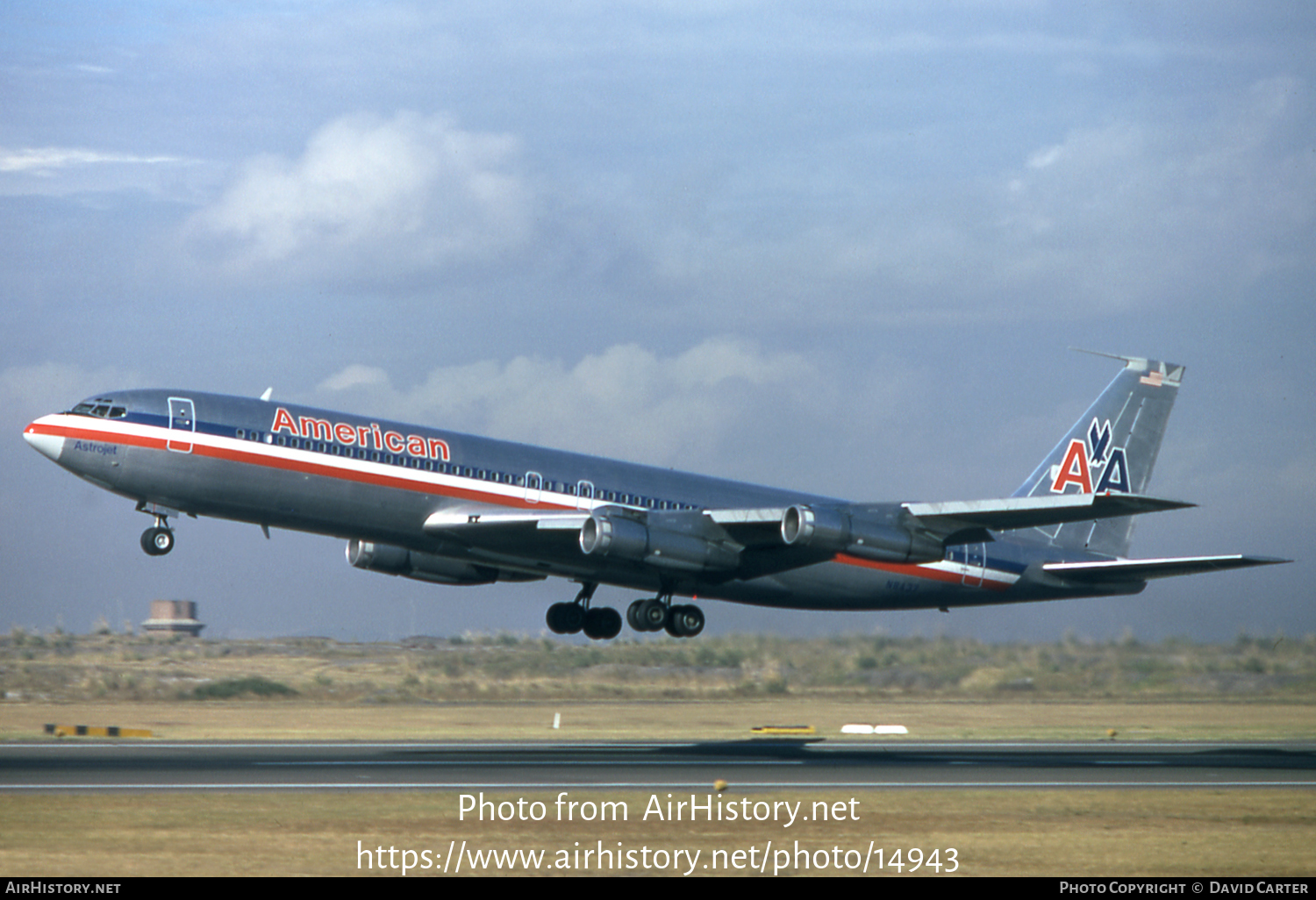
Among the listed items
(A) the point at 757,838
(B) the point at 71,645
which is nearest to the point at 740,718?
(A) the point at 757,838

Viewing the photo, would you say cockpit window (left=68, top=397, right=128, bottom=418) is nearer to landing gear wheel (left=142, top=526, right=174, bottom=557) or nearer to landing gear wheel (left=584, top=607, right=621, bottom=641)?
landing gear wheel (left=142, top=526, right=174, bottom=557)

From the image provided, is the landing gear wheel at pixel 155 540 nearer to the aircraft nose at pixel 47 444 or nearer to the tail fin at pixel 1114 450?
the aircraft nose at pixel 47 444

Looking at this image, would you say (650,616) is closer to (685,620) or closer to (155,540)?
(685,620)

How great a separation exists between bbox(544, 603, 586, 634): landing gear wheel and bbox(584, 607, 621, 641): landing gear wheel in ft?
0.73

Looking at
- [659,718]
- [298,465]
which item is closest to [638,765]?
[298,465]

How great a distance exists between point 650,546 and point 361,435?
7.98 m

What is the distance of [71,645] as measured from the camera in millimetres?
82500

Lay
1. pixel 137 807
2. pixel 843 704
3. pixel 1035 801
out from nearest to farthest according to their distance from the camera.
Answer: pixel 137 807, pixel 1035 801, pixel 843 704

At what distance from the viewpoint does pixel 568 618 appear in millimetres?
44250

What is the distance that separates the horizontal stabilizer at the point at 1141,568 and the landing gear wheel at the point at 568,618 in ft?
47.9

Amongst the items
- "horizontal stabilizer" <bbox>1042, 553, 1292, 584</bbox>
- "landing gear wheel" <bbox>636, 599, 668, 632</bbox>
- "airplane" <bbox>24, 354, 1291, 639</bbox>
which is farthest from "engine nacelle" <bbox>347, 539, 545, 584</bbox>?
"horizontal stabilizer" <bbox>1042, 553, 1292, 584</bbox>

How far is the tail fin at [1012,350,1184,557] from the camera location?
4753 cm
